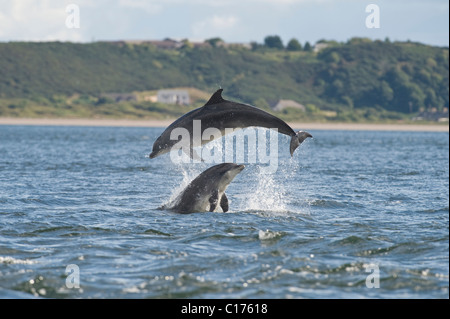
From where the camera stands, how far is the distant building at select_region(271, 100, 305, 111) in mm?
151500

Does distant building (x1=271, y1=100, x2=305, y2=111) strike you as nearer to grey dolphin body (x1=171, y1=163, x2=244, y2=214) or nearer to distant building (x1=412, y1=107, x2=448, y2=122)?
distant building (x1=412, y1=107, x2=448, y2=122)

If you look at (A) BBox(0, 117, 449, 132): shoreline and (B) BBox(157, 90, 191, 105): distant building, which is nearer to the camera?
(A) BBox(0, 117, 449, 132): shoreline

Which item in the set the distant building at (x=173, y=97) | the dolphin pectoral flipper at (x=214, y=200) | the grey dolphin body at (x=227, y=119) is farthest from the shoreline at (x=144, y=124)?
the grey dolphin body at (x=227, y=119)

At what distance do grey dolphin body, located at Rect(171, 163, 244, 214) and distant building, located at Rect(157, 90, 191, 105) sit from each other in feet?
462

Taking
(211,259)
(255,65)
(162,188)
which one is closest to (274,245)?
(211,259)

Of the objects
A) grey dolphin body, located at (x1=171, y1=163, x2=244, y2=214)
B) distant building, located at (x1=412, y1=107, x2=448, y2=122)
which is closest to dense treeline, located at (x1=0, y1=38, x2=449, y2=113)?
distant building, located at (x1=412, y1=107, x2=448, y2=122)

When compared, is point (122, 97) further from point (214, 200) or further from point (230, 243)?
point (230, 243)

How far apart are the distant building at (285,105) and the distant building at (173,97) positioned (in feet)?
67.1

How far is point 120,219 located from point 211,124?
135 inches

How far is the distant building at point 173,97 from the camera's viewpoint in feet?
519

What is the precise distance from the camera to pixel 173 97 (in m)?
159

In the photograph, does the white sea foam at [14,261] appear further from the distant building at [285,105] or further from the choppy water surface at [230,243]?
the distant building at [285,105]

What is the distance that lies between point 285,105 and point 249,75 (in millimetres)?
34000
